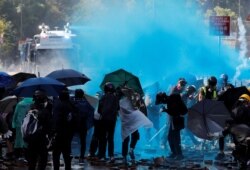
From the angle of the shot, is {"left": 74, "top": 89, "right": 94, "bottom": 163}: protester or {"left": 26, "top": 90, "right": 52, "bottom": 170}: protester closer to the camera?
{"left": 26, "top": 90, "right": 52, "bottom": 170}: protester

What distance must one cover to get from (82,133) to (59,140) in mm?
2978

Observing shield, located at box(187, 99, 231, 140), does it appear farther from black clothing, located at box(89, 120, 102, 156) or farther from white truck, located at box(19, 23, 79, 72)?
white truck, located at box(19, 23, 79, 72)

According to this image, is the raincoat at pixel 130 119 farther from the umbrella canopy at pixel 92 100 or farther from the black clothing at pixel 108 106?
the umbrella canopy at pixel 92 100

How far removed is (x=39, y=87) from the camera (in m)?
14.6

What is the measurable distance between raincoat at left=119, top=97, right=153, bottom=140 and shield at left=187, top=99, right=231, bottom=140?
93 centimetres

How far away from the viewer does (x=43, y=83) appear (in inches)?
575

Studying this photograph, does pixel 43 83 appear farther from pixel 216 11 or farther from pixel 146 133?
pixel 216 11

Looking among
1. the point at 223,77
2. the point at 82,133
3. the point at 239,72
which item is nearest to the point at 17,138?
the point at 82,133

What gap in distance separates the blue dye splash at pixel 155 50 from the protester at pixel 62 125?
1252 centimetres

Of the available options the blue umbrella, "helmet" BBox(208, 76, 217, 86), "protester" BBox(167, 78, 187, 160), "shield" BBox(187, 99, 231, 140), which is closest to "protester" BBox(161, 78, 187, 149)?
"protester" BBox(167, 78, 187, 160)

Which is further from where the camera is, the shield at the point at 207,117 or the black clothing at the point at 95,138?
the black clothing at the point at 95,138

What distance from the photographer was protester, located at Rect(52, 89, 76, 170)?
1257cm

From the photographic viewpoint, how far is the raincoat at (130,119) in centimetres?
1558

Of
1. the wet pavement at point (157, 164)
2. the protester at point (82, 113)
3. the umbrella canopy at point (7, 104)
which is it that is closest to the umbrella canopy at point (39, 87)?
the protester at point (82, 113)
